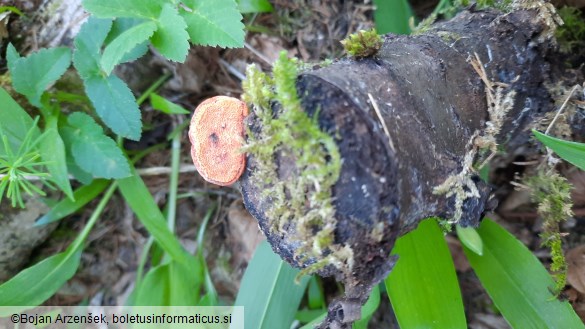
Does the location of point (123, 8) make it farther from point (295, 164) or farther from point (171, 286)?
point (171, 286)

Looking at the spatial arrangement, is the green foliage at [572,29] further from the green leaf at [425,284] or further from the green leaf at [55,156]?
the green leaf at [55,156]

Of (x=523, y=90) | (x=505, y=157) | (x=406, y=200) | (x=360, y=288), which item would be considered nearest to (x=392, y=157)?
(x=406, y=200)

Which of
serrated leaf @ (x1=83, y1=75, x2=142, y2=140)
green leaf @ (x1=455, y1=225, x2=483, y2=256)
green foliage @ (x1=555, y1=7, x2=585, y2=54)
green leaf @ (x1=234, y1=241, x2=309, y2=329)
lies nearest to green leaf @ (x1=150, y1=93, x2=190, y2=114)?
serrated leaf @ (x1=83, y1=75, x2=142, y2=140)

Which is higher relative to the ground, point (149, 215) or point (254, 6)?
point (254, 6)

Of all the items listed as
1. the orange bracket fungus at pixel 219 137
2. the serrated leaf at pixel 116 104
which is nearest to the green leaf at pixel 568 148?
the orange bracket fungus at pixel 219 137

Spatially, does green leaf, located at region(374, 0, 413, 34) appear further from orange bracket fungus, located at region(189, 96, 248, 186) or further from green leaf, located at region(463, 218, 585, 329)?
orange bracket fungus, located at region(189, 96, 248, 186)

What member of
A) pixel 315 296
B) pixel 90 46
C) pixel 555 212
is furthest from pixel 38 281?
pixel 555 212
